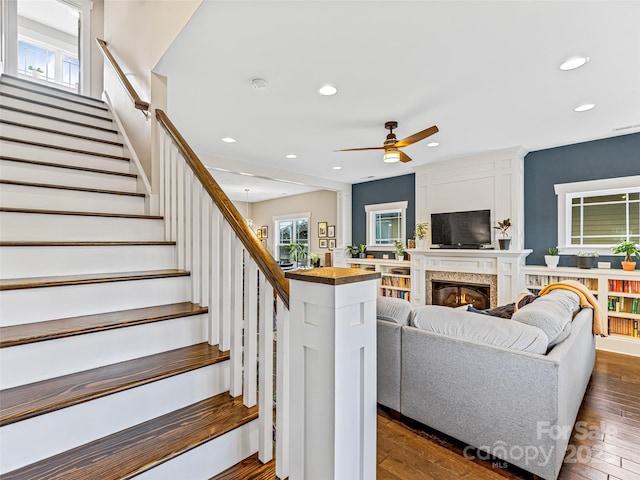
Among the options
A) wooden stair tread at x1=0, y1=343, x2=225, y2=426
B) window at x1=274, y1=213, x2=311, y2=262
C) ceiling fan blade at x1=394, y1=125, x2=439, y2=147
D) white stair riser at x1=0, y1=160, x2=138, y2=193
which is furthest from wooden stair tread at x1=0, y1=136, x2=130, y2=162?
window at x1=274, y1=213, x2=311, y2=262

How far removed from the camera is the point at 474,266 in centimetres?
499

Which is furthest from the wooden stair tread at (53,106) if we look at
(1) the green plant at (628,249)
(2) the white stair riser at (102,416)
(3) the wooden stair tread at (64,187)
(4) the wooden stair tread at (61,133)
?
(1) the green plant at (628,249)

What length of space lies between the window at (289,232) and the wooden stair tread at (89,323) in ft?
22.2

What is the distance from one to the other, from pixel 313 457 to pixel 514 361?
1.38 meters

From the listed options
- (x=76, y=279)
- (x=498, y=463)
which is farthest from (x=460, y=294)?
(x=76, y=279)

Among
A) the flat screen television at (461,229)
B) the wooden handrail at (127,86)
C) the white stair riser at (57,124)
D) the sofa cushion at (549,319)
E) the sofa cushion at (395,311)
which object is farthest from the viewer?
the flat screen television at (461,229)

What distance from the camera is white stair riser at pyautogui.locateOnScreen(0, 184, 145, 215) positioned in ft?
6.57

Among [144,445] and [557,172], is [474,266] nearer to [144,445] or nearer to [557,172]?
[557,172]

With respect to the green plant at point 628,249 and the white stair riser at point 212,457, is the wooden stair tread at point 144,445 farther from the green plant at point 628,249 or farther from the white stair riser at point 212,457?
the green plant at point 628,249

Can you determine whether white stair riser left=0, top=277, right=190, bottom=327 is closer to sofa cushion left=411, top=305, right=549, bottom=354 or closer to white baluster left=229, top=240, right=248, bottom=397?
white baluster left=229, top=240, right=248, bottom=397

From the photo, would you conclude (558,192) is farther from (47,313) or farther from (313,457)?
(47,313)

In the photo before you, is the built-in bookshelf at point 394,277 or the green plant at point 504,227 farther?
the built-in bookshelf at point 394,277

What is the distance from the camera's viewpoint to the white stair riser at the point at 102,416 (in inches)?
41.6

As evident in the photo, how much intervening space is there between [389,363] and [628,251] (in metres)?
3.67
